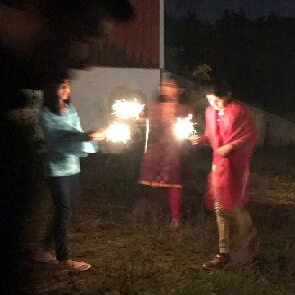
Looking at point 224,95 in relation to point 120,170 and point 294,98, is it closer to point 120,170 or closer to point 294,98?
point 120,170

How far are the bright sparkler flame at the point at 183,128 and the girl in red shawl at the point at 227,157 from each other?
0.90 m

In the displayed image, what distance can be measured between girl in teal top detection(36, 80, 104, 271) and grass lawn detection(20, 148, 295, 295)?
14cm

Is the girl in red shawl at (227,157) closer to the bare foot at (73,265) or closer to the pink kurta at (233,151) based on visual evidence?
the pink kurta at (233,151)

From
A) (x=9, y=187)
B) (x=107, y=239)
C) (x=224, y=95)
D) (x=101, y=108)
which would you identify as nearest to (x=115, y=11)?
(x=9, y=187)

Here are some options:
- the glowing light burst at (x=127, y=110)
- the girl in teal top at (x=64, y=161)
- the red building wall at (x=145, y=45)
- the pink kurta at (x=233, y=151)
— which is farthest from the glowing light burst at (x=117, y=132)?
the red building wall at (x=145, y=45)

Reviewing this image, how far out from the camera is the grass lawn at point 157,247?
5059 mm

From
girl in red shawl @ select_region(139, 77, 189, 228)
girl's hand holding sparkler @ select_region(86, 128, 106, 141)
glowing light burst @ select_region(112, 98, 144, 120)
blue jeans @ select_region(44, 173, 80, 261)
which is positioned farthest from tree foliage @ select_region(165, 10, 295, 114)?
girl's hand holding sparkler @ select_region(86, 128, 106, 141)

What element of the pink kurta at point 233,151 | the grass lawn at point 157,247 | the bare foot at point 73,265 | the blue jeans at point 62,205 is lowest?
the grass lawn at point 157,247

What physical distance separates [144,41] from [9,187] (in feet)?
46.2

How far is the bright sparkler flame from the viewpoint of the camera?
6.54 m

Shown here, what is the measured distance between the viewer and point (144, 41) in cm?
1570

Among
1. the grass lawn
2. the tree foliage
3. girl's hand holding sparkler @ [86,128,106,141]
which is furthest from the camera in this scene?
the tree foliage

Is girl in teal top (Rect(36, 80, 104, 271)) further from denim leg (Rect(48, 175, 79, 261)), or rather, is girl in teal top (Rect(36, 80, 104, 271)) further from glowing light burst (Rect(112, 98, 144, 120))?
glowing light burst (Rect(112, 98, 144, 120))

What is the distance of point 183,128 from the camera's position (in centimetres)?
658
